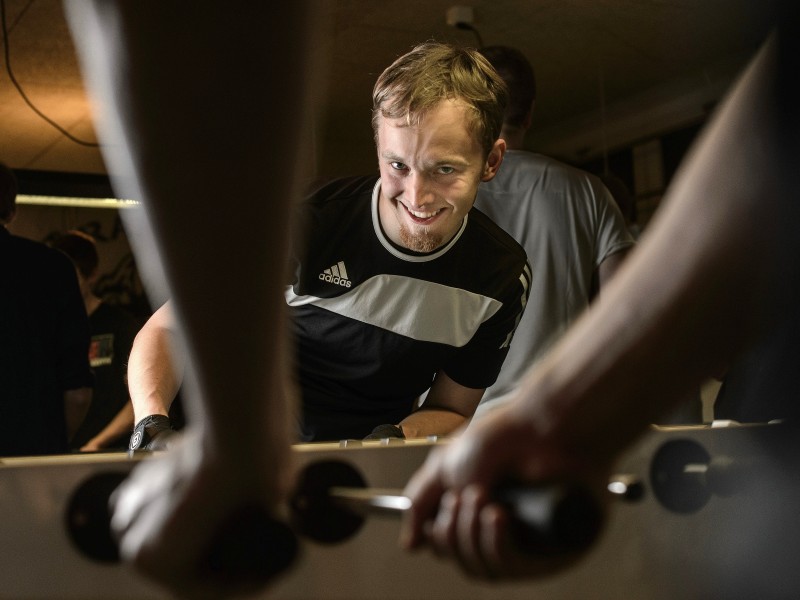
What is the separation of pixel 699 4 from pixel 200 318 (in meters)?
4.91

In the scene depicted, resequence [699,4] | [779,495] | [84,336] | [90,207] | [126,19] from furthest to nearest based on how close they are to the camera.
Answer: [90,207], [699,4], [84,336], [779,495], [126,19]

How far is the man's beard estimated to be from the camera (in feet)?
5.78

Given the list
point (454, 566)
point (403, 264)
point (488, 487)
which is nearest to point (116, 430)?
point (403, 264)

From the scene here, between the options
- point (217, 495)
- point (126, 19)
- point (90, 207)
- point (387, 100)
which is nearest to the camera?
point (126, 19)

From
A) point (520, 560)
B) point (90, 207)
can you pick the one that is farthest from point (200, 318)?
point (90, 207)

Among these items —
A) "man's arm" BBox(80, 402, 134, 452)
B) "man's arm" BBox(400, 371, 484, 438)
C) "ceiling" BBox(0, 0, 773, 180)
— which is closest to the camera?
"man's arm" BBox(400, 371, 484, 438)

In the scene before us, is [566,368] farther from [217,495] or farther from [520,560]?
[217,495]

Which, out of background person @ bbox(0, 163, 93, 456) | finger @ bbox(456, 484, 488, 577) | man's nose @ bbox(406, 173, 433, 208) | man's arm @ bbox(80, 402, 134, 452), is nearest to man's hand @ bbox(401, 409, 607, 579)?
finger @ bbox(456, 484, 488, 577)

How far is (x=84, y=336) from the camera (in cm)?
263

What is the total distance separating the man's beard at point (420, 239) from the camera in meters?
1.76

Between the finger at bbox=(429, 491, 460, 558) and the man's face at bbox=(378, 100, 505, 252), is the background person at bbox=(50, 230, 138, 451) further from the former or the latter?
the finger at bbox=(429, 491, 460, 558)

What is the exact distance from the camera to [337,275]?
5.88 feet

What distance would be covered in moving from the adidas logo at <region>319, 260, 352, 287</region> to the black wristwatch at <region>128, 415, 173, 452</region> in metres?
0.50

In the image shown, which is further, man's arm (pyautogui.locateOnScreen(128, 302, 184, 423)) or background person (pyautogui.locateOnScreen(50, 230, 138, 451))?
background person (pyautogui.locateOnScreen(50, 230, 138, 451))
